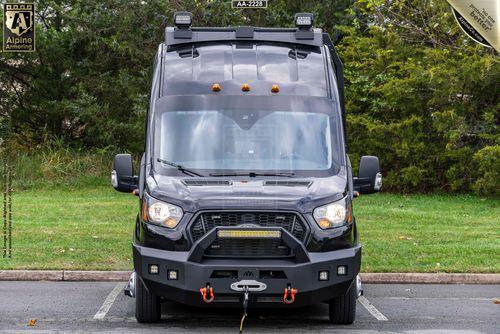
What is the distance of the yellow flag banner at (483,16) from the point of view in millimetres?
10445

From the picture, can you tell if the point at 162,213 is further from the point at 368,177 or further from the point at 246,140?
the point at 368,177

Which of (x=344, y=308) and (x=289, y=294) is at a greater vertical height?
(x=289, y=294)

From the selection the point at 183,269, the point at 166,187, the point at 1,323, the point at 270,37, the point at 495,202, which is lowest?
the point at 495,202

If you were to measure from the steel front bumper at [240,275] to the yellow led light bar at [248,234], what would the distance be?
0.22 ft

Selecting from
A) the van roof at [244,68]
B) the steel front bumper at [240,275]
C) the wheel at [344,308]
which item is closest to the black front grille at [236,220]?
the steel front bumper at [240,275]

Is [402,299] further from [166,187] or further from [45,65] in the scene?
[45,65]

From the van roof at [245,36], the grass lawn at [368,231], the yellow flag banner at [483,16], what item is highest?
the yellow flag banner at [483,16]

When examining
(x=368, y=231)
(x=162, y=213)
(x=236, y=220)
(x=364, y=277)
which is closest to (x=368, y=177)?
(x=236, y=220)

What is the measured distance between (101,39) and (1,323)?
19.4 meters

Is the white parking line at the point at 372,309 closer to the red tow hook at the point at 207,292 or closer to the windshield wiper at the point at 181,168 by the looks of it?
the red tow hook at the point at 207,292

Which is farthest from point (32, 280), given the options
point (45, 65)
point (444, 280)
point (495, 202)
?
point (45, 65)

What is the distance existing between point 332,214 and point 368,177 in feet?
2.88

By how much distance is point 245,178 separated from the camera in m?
9.26

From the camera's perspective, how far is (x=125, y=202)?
21.7 m
